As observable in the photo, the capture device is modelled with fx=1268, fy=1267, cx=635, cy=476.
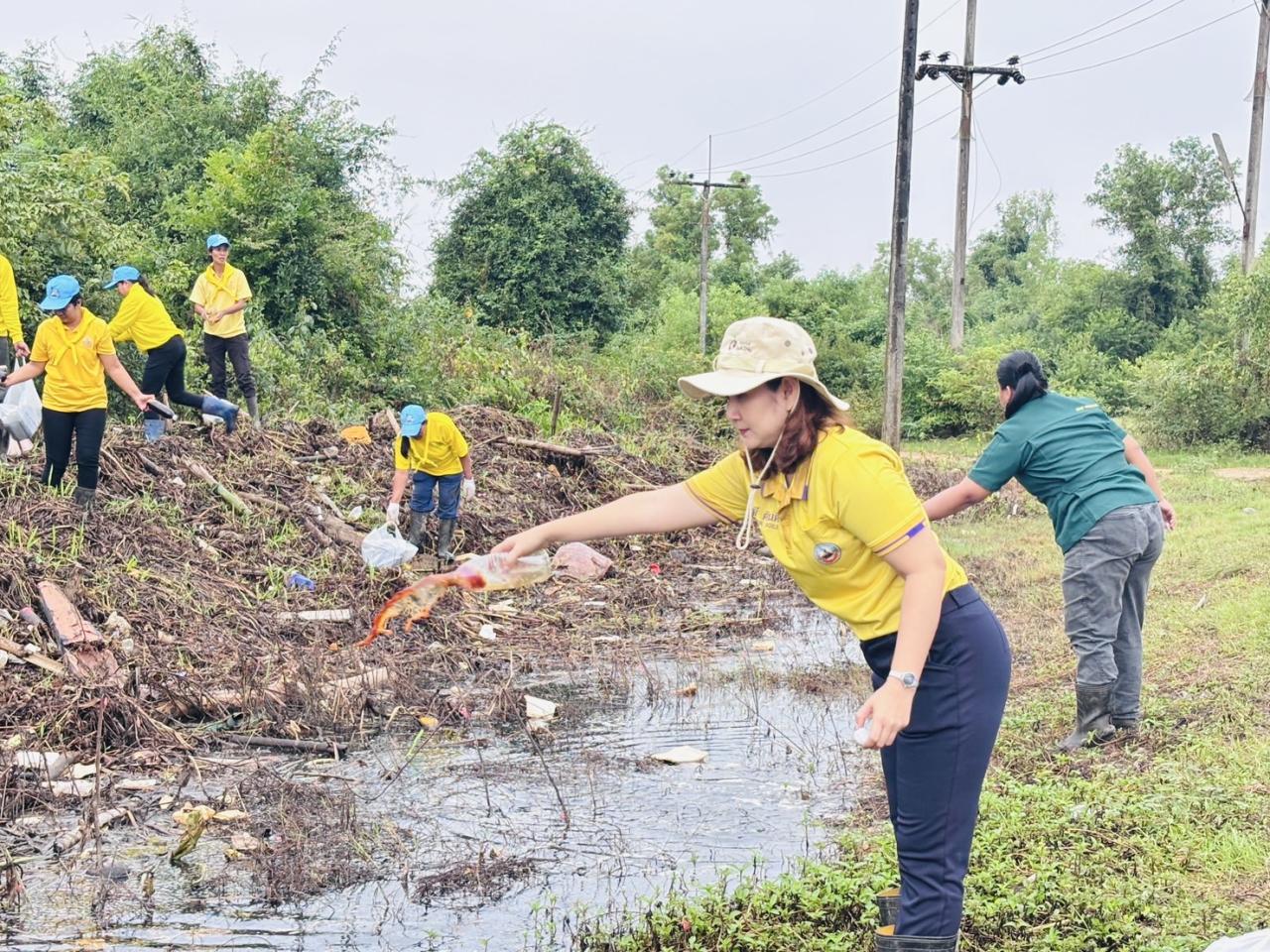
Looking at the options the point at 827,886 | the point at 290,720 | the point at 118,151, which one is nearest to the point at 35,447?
the point at 290,720

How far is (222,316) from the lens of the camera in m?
12.4

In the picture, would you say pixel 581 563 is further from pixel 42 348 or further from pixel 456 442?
pixel 42 348

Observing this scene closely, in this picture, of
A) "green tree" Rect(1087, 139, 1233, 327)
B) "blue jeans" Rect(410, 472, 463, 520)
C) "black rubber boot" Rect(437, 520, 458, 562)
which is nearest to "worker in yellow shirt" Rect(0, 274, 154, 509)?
"blue jeans" Rect(410, 472, 463, 520)

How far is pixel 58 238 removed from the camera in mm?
12961

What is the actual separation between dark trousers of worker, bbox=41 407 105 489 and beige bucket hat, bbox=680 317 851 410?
721 centimetres

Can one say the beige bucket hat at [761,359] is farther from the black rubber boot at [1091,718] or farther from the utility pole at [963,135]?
the utility pole at [963,135]

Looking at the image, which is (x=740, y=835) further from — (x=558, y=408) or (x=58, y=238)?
(x=558, y=408)

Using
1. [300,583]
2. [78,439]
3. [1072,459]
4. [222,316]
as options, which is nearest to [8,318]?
[78,439]

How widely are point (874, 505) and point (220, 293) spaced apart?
35.4 ft

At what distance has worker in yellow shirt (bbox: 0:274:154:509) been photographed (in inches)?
343

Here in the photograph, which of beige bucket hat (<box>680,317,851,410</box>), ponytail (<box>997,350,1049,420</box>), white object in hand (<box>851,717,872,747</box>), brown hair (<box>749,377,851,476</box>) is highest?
ponytail (<box>997,350,1049,420</box>)

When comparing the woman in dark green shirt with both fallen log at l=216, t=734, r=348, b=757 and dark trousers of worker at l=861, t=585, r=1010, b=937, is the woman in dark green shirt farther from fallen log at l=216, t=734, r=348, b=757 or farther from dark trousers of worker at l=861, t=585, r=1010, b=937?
fallen log at l=216, t=734, r=348, b=757

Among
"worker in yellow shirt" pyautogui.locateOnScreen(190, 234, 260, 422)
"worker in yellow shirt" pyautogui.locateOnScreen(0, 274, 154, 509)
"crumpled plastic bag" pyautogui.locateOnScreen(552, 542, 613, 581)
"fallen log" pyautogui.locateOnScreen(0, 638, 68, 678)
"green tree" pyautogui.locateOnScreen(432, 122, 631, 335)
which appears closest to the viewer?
"fallen log" pyautogui.locateOnScreen(0, 638, 68, 678)

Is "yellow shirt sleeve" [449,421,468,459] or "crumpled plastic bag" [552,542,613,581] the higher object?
"yellow shirt sleeve" [449,421,468,459]
